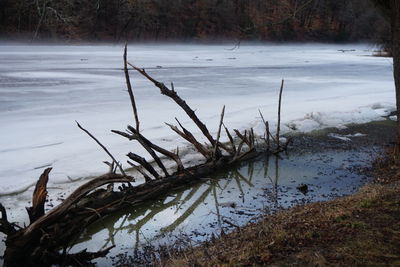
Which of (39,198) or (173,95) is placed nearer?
(39,198)

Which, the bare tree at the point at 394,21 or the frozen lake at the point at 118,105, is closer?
the bare tree at the point at 394,21

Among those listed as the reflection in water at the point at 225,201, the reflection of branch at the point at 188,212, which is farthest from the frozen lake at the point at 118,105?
the reflection of branch at the point at 188,212

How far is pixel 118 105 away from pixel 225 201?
7.47m

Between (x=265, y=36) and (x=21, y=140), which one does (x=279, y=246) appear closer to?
(x=21, y=140)

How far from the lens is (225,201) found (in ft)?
23.3

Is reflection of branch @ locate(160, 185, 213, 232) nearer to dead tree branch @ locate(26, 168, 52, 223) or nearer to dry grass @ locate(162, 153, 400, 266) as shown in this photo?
dry grass @ locate(162, 153, 400, 266)

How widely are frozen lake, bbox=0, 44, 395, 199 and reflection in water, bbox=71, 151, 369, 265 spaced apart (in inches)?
65.0

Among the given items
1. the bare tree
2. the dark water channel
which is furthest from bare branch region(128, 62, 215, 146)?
the bare tree

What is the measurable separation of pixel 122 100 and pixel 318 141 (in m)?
6.56

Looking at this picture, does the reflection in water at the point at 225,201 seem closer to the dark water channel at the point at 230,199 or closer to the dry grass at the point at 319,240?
the dark water channel at the point at 230,199

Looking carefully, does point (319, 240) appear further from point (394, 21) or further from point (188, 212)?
point (394, 21)

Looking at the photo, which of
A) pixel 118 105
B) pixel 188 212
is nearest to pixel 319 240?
pixel 188 212

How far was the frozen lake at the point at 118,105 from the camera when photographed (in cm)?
860

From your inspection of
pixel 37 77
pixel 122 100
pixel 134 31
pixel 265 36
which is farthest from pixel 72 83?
pixel 265 36
